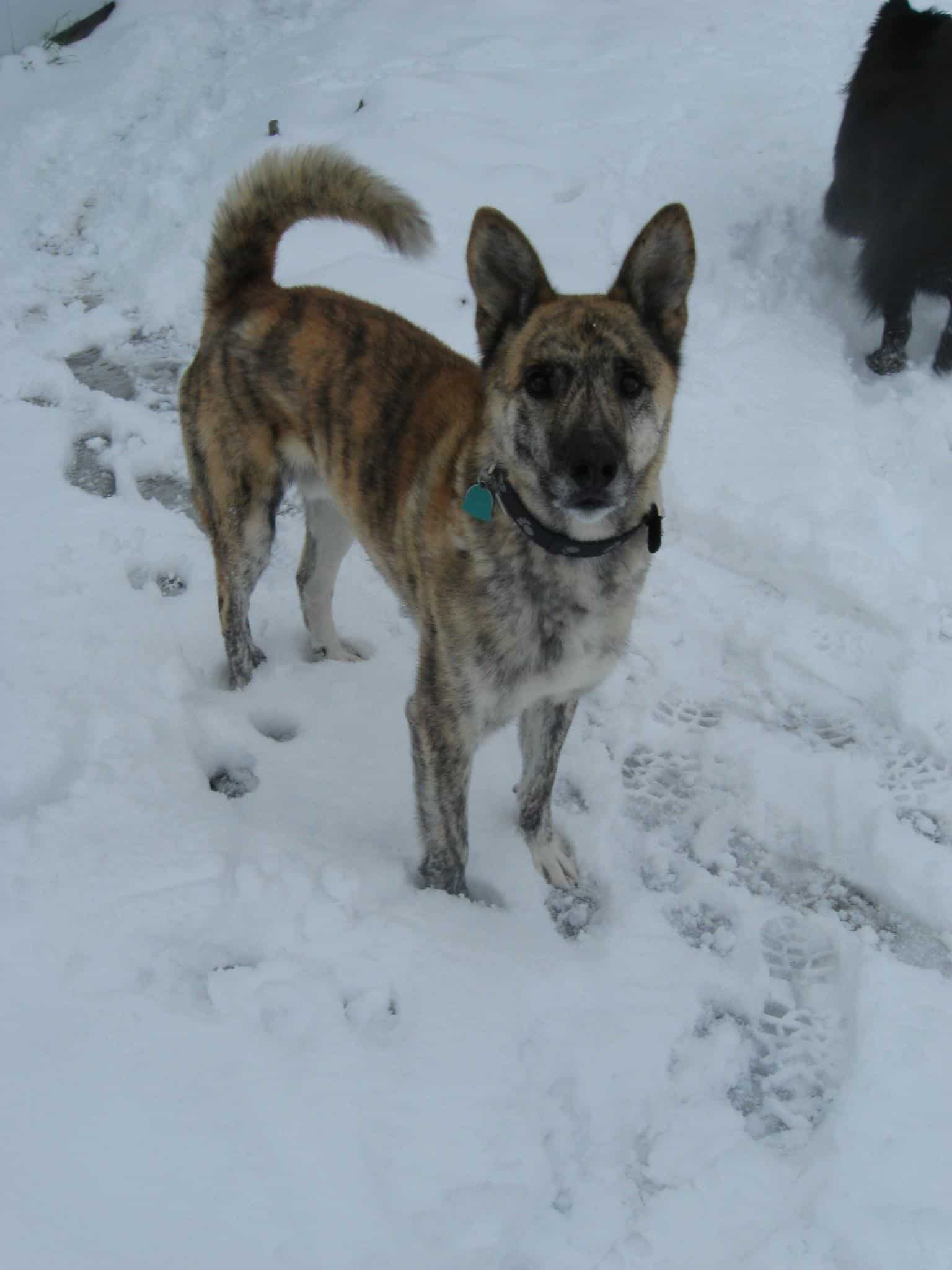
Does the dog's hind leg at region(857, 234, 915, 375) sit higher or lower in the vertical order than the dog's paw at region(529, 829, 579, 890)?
higher

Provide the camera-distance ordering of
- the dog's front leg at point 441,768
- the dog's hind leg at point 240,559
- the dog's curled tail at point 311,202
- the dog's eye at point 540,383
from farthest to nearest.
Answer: the dog's hind leg at point 240,559
the dog's curled tail at point 311,202
the dog's front leg at point 441,768
the dog's eye at point 540,383

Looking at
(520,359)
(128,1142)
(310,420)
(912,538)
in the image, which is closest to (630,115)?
(912,538)

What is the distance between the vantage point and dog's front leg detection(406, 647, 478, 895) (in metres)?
2.29

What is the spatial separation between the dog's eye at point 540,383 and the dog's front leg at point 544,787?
31.0 inches

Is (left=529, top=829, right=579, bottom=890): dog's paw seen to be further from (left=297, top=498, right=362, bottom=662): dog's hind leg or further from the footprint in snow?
(left=297, top=498, right=362, bottom=662): dog's hind leg

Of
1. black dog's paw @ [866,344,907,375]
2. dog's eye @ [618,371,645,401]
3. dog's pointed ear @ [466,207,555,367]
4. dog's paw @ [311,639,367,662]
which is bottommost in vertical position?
dog's paw @ [311,639,367,662]

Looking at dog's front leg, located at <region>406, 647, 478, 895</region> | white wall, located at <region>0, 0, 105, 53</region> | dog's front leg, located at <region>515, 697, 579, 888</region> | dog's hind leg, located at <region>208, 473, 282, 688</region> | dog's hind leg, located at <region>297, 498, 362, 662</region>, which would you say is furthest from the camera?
white wall, located at <region>0, 0, 105, 53</region>

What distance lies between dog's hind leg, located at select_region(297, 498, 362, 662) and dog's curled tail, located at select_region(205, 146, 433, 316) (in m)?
0.79

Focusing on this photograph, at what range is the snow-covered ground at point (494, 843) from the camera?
187 centimetres

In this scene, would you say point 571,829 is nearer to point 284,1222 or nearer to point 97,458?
point 284,1222

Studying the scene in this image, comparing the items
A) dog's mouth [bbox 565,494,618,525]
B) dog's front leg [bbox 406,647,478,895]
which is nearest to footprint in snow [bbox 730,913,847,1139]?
dog's front leg [bbox 406,647,478,895]

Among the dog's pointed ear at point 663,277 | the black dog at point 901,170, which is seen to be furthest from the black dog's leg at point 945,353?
the dog's pointed ear at point 663,277

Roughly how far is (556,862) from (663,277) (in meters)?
1.46

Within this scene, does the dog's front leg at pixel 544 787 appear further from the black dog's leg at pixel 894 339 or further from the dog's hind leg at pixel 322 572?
the black dog's leg at pixel 894 339
